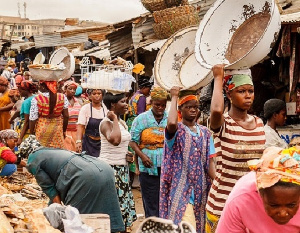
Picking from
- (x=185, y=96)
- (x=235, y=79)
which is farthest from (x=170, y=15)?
(x=235, y=79)

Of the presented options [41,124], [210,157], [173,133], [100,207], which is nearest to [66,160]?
[100,207]

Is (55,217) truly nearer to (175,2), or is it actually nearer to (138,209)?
(138,209)

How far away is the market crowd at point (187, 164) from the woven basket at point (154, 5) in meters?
4.60

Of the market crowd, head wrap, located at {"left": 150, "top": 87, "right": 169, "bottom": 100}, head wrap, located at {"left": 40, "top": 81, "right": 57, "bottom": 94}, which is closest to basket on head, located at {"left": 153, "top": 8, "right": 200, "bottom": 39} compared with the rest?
head wrap, located at {"left": 40, "top": 81, "right": 57, "bottom": 94}

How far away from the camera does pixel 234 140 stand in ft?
12.6

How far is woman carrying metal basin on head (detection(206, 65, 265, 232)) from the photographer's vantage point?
3.84 meters

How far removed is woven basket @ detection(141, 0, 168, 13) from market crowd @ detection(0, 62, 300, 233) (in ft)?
15.1

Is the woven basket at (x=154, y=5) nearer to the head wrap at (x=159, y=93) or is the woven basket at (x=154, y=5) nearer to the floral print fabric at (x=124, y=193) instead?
the head wrap at (x=159, y=93)

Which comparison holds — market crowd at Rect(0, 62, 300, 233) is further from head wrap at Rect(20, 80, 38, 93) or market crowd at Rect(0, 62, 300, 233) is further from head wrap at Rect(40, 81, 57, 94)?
head wrap at Rect(20, 80, 38, 93)

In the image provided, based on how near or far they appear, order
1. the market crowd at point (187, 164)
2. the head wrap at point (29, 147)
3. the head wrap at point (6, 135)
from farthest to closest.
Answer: the head wrap at point (6, 135) → the head wrap at point (29, 147) → the market crowd at point (187, 164)

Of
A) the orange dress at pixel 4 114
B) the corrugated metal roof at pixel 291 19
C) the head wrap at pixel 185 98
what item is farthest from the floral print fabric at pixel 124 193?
the orange dress at pixel 4 114

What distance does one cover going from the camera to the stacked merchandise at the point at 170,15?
1084 centimetres

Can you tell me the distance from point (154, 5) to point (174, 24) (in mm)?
1015

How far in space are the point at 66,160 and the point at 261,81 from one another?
4.84 meters
